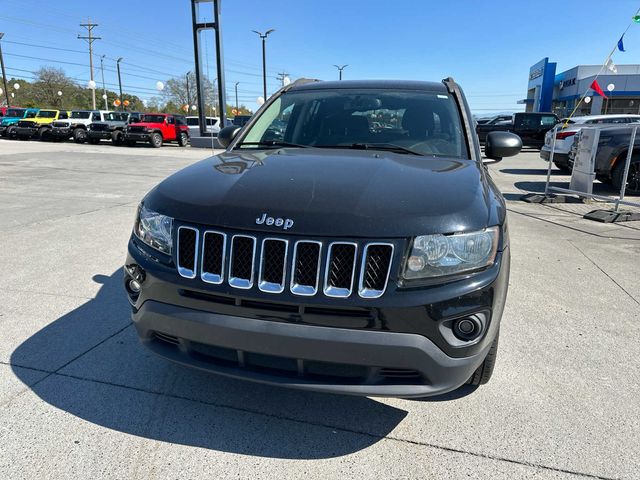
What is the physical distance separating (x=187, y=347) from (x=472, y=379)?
1.43 meters

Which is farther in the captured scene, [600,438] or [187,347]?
[600,438]

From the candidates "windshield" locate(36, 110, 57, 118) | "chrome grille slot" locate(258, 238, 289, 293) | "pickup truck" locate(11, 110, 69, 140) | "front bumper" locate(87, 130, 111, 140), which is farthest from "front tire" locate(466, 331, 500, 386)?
"windshield" locate(36, 110, 57, 118)

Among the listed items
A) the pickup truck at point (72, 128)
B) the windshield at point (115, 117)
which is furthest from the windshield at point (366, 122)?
the windshield at point (115, 117)

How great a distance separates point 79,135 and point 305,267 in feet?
97.5

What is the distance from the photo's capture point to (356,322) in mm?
1884

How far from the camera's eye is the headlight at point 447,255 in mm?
1912

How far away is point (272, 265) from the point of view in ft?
6.44

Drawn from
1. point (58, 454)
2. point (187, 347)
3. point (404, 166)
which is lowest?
point (58, 454)

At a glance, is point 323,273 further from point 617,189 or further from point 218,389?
point 617,189

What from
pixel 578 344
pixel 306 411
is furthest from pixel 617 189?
pixel 306 411

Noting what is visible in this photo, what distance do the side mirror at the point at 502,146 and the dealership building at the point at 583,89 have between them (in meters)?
43.0

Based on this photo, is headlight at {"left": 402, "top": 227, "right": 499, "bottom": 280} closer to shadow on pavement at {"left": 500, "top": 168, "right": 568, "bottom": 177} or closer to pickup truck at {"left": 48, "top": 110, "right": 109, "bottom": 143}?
shadow on pavement at {"left": 500, "top": 168, "right": 568, "bottom": 177}

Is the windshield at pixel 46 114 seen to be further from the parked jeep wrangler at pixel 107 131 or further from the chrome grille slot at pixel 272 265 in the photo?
the chrome grille slot at pixel 272 265

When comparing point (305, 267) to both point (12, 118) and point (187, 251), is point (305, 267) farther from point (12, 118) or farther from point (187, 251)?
point (12, 118)
